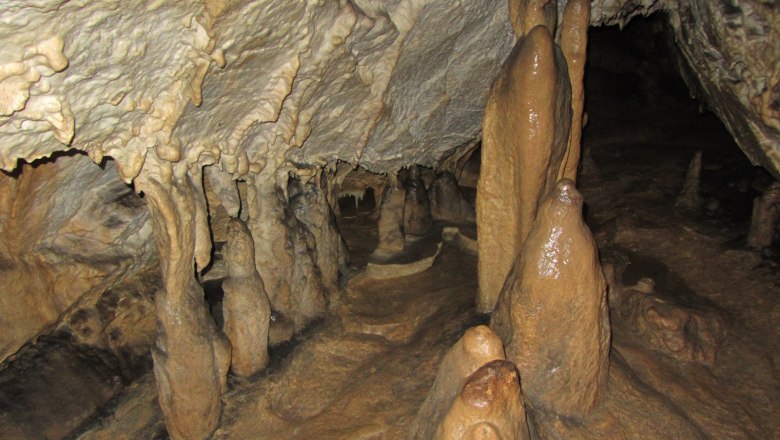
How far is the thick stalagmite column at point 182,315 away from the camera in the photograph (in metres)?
5.02

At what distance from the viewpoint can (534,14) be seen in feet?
18.5

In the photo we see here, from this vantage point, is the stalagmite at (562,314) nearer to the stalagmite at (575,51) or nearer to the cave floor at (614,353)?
the cave floor at (614,353)

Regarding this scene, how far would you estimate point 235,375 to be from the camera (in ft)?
20.5

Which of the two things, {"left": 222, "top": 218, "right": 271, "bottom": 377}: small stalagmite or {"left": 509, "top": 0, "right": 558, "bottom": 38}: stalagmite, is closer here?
{"left": 509, "top": 0, "right": 558, "bottom": 38}: stalagmite

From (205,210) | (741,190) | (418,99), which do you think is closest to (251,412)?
(205,210)

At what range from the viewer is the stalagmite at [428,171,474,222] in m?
10.7

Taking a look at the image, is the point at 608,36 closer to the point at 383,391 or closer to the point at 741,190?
the point at 741,190

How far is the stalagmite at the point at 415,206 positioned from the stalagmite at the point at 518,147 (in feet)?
12.7

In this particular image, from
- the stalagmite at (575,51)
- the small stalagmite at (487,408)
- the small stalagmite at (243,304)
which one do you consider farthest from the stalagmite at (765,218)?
the small stalagmite at (243,304)

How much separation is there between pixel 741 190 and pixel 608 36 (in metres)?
8.07

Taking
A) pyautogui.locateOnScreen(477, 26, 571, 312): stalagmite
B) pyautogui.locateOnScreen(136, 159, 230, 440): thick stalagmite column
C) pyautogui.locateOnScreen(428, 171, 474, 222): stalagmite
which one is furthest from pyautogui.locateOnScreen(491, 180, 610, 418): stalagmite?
pyautogui.locateOnScreen(428, 171, 474, 222): stalagmite

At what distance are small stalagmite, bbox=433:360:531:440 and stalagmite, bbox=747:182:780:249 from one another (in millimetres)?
6211

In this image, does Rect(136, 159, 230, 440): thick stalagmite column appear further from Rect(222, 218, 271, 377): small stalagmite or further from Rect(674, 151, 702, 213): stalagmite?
Rect(674, 151, 702, 213): stalagmite

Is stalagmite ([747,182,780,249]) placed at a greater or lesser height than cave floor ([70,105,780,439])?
greater
